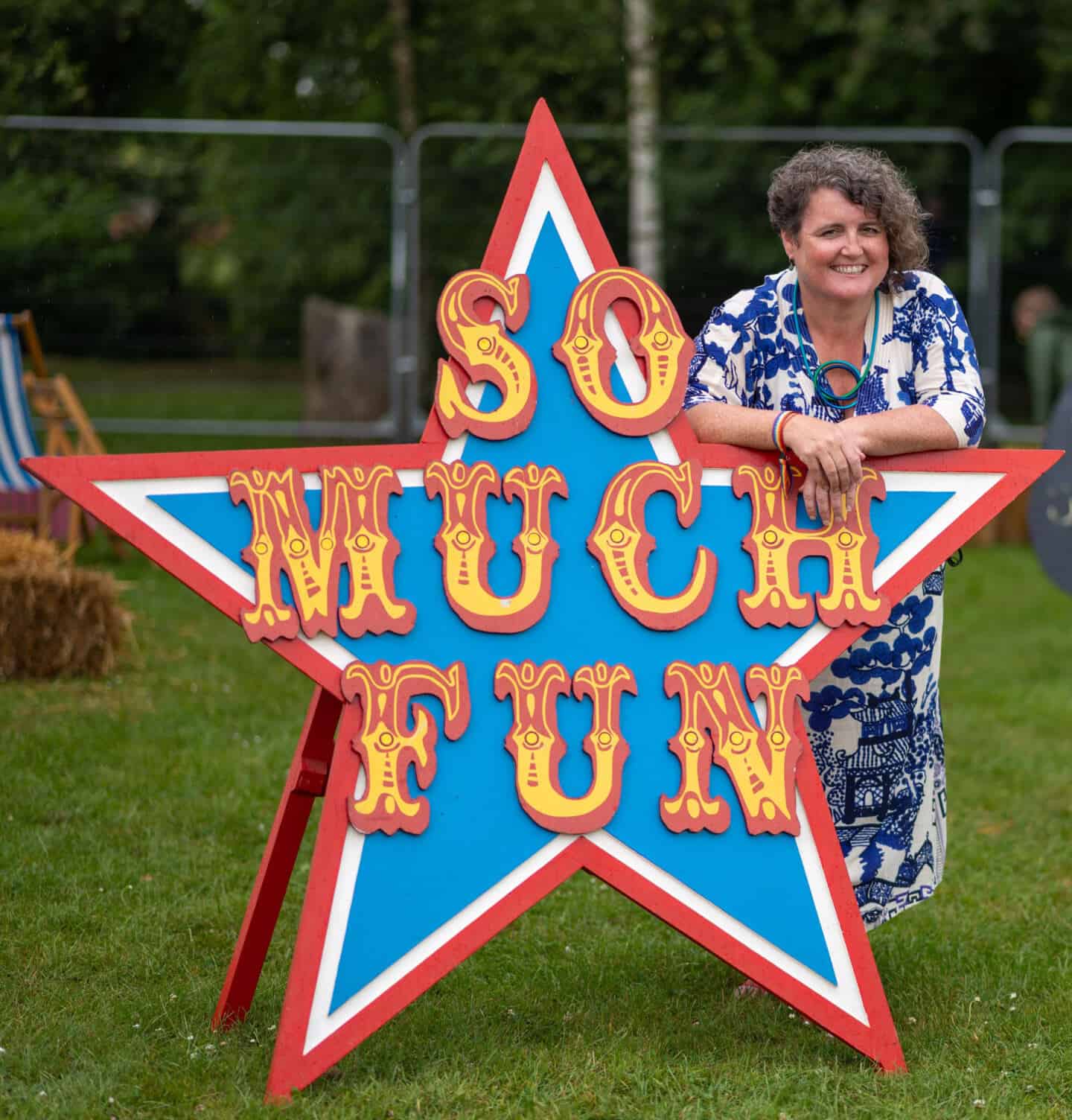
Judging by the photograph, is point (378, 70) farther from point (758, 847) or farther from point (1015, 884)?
point (758, 847)

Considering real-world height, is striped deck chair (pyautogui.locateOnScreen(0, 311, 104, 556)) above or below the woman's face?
below

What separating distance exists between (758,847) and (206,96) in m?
9.73

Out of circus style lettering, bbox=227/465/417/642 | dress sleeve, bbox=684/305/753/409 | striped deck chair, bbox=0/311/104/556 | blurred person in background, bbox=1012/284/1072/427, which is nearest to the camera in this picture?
circus style lettering, bbox=227/465/417/642

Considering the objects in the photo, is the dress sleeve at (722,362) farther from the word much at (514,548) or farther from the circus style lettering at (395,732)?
the circus style lettering at (395,732)

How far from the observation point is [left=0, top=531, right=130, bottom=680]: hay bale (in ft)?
20.9

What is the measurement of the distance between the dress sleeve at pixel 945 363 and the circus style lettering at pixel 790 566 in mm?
269

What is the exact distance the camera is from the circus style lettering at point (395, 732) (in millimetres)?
2893

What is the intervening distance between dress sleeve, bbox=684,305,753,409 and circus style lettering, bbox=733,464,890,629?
0.29 metres

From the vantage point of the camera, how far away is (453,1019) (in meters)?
3.41

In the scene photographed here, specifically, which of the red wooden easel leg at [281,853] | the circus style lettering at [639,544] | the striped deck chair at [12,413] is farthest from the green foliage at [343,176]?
the circus style lettering at [639,544]

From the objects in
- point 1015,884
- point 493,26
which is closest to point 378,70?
point 493,26

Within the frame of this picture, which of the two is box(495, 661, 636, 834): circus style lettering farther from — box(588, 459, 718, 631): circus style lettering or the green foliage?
the green foliage

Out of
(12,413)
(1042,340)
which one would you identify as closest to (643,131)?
(1042,340)

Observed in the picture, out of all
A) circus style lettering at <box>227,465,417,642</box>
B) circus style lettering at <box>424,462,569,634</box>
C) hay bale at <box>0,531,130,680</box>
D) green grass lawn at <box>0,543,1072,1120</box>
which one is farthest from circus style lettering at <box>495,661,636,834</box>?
hay bale at <box>0,531,130,680</box>
